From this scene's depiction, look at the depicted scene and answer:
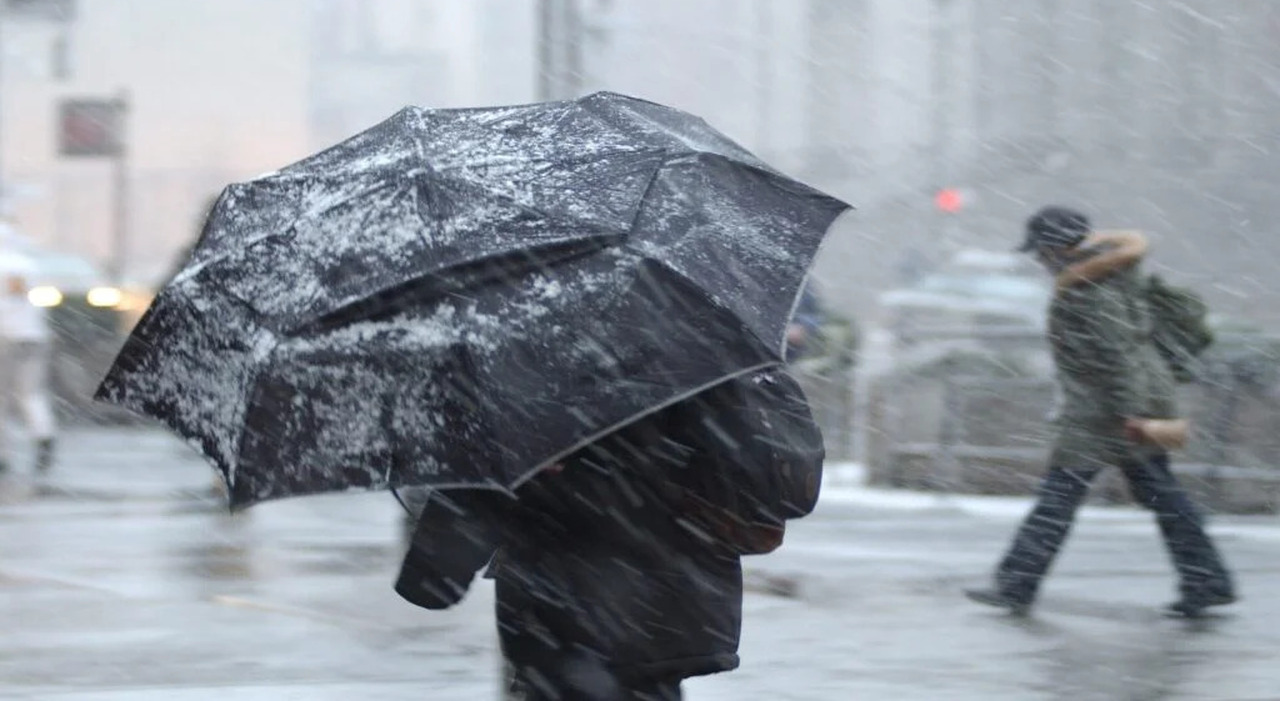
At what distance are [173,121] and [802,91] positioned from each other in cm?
1473

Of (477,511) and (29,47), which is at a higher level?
(477,511)

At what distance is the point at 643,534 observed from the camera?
3.29 m

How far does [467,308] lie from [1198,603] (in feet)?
16.7

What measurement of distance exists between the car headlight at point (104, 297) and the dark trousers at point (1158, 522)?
13.4 m

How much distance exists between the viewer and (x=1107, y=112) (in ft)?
136

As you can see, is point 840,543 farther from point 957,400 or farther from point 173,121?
point 173,121

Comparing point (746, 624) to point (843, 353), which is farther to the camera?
point (843, 353)

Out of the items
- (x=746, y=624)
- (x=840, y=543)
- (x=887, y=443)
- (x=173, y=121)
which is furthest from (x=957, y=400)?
(x=173, y=121)

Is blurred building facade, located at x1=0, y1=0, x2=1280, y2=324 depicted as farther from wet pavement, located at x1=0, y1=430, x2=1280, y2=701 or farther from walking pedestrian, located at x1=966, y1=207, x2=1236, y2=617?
walking pedestrian, located at x1=966, y1=207, x2=1236, y2=617

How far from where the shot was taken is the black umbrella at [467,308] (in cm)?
304

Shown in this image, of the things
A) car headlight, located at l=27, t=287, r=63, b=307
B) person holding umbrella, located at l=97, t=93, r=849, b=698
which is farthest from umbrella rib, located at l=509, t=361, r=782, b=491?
car headlight, located at l=27, t=287, r=63, b=307

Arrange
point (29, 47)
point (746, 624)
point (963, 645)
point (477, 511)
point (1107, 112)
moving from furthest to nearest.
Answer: point (1107, 112), point (29, 47), point (746, 624), point (963, 645), point (477, 511)

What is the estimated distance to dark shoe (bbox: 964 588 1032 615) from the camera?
7.71m

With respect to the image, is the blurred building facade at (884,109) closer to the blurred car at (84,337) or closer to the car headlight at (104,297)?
the car headlight at (104,297)
